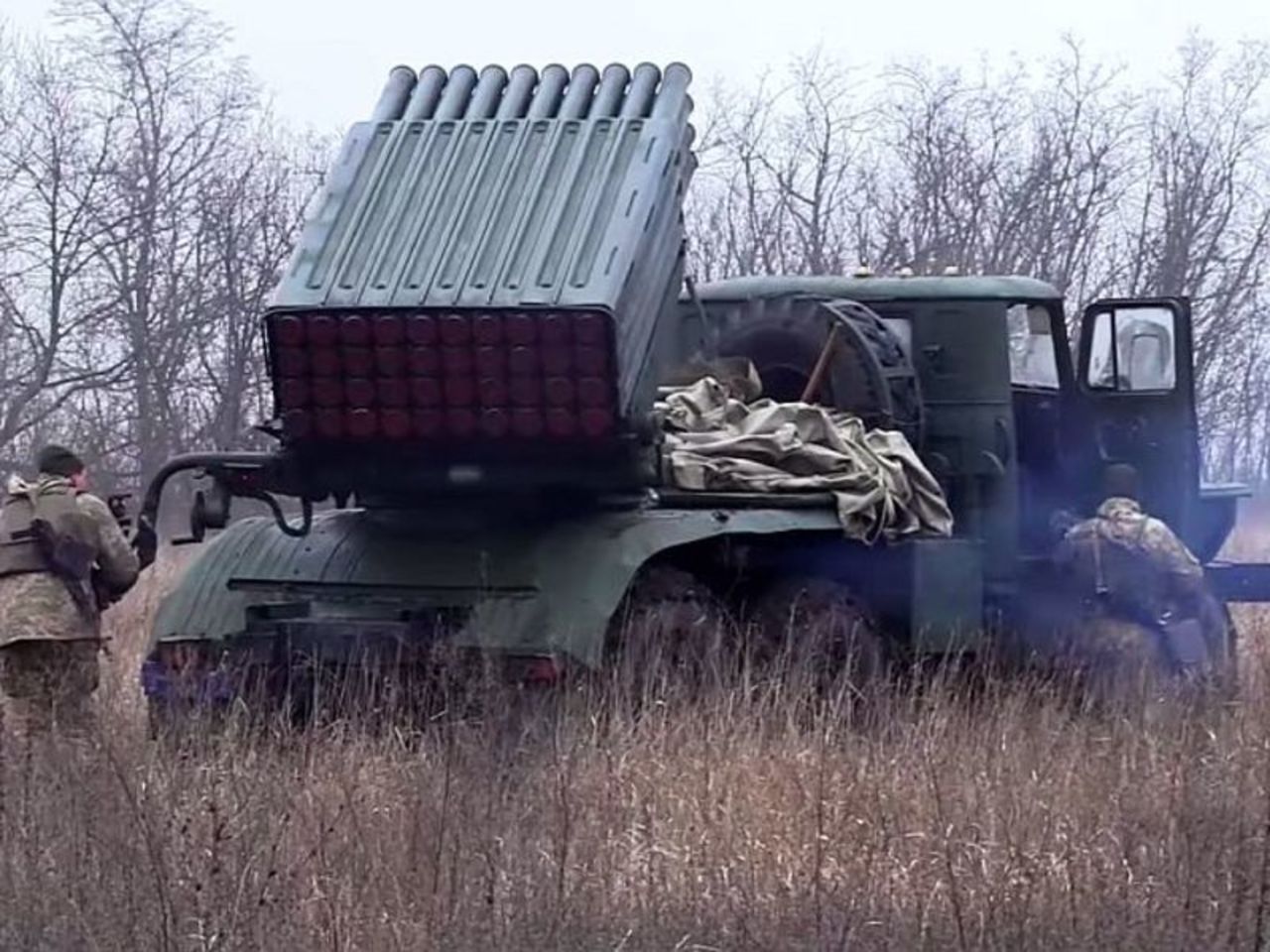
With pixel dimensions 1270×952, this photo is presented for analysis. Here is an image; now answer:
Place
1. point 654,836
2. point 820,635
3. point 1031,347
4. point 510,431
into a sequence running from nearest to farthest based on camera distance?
point 654,836, point 510,431, point 820,635, point 1031,347

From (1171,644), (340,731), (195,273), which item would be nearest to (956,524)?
(1171,644)

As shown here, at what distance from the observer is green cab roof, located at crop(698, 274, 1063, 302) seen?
1134 centimetres

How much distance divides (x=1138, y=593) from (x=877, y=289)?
74.7 inches

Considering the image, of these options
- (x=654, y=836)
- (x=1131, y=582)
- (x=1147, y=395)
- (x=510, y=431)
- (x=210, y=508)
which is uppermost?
(x=1147, y=395)

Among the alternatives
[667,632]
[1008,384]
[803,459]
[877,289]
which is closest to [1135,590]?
[1008,384]

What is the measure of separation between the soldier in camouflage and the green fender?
5.16ft

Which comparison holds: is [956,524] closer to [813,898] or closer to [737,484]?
[737,484]

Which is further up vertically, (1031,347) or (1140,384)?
(1031,347)

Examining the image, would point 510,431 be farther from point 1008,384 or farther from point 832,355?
point 1008,384

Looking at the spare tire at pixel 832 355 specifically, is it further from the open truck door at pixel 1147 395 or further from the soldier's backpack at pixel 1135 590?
the open truck door at pixel 1147 395

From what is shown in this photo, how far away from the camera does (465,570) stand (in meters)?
9.27

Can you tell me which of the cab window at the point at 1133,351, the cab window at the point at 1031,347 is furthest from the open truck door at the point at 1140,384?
the cab window at the point at 1031,347

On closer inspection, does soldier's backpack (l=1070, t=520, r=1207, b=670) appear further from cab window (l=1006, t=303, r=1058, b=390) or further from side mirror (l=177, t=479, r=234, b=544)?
side mirror (l=177, t=479, r=234, b=544)

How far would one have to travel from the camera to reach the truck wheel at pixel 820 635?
9.48 metres
